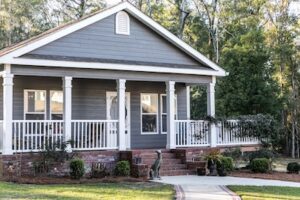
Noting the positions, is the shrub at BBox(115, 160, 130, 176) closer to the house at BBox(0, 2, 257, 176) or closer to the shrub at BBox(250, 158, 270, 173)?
the house at BBox(0, 2, 257, 176)

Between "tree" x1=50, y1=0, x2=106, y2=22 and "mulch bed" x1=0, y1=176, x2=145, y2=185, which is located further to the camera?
"tree" x1=50, y1=0, x2=106, y2=22

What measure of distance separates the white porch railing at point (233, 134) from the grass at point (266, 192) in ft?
18.3

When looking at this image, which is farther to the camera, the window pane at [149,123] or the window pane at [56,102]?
the window pane at [149,123]

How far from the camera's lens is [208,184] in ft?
42.3

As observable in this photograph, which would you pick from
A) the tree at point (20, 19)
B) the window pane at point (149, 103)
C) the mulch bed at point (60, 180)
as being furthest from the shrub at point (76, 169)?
the tree at point (20, 19)

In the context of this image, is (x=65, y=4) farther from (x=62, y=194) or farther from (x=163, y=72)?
(x=62, y=194)

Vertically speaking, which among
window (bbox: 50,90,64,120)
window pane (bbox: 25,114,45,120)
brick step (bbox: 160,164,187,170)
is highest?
window (bbox: 50,90,64,120)

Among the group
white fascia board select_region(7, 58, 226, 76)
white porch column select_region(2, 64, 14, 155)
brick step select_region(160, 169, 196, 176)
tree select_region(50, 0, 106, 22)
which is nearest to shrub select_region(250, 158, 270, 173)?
brick step select_region(160, 169, 196, 176)

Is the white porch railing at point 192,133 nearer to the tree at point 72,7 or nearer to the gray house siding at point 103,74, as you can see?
the gray house siding at point 103,74

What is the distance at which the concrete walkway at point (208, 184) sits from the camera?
1068 cm

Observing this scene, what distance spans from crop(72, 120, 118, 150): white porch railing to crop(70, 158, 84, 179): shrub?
38.3 inches

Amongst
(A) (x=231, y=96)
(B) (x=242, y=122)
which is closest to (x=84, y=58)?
(B) (x=242, y=122)

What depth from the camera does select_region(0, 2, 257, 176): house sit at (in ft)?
46.8

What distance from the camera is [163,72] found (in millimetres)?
16609
